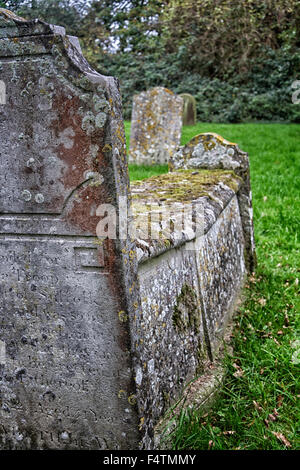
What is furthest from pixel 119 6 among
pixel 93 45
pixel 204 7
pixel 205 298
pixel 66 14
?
pixel 205 298

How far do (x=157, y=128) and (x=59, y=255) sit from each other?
798 cm

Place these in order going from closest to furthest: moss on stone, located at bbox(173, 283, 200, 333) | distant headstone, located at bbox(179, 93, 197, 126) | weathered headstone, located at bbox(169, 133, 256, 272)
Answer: moss on stone, located at bbox(173, 283, 200, 333) < weathered headstone, located at bbox(169, 133, 256, 272) < distant headstone, located at bbox(179, 93, 197, 126)

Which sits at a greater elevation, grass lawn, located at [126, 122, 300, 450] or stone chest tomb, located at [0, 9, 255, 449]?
stone chest tomb, located at [0, 9, 255, 449]

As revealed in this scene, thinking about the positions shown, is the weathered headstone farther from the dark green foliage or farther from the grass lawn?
the dark green foliage

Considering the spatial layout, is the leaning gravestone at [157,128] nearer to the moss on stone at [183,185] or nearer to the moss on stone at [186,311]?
the moss on stone at [183,185]

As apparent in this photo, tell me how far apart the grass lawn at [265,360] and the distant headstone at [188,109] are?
9388 mm

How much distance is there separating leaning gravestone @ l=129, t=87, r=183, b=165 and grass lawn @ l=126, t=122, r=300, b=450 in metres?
3.34

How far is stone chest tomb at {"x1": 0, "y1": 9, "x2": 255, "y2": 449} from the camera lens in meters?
1.85

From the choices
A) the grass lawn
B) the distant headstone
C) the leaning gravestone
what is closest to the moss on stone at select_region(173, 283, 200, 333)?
the grass lawn

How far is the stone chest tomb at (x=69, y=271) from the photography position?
1.85 m

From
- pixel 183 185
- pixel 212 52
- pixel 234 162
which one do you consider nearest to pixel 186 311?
pixel 183 185

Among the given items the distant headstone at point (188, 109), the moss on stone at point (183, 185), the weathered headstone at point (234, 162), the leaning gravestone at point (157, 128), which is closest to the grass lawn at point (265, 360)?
the weathered headstone at point (234, 162)

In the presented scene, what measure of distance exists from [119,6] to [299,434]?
18681 mm

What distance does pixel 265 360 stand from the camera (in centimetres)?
312
